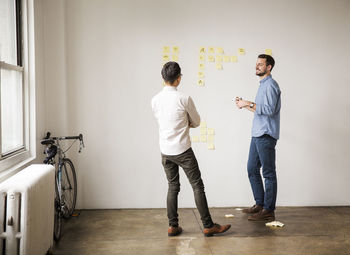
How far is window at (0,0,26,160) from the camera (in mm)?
3305

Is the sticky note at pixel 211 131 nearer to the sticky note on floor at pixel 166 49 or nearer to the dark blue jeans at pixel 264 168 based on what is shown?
the dark blue jeans at pixel 264 168

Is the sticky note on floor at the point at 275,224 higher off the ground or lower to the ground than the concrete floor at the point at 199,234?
higher

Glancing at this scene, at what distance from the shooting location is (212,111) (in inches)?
183

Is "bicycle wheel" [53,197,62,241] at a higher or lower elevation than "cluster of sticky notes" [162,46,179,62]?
lower

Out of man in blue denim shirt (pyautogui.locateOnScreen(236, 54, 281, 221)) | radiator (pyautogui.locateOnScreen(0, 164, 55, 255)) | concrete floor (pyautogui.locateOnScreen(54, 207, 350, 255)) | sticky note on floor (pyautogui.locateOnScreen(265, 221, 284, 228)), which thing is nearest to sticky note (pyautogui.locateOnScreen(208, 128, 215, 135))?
man in blue denim shirt (pyautogui.locateOnScreen(236, 54, 281, 221))

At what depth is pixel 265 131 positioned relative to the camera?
4.01 meters

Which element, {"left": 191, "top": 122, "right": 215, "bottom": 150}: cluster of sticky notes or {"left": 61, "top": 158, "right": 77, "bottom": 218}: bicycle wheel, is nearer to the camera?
{"left": 61, "top": 158, "right": 77, "bottom": 218}: bicycle wheel

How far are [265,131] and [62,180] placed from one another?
2.31 metres

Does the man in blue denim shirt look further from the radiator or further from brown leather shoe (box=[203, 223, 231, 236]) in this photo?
the radiator

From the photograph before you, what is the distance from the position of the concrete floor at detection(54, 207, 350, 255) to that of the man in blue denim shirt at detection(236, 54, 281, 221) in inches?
11.9

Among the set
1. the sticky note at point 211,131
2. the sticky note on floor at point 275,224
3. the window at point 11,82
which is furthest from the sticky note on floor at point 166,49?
the sticky note on floor at point 275,224

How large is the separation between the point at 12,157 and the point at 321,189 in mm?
3566

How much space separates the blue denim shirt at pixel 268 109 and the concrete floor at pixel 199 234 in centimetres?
99

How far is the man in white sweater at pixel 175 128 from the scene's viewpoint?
3.43 m
